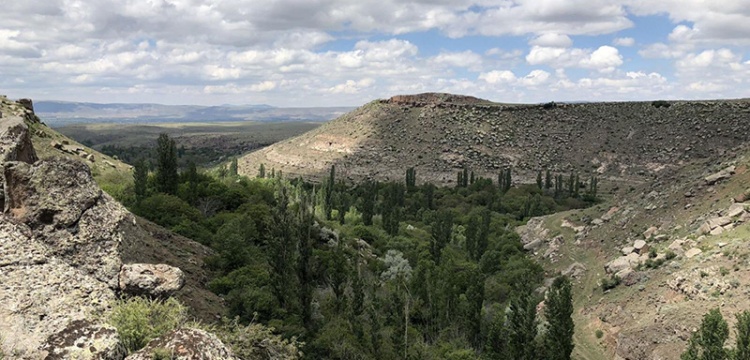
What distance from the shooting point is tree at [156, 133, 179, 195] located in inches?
1583

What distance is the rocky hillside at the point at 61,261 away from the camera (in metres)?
8.74

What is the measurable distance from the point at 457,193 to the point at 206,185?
58494 mm

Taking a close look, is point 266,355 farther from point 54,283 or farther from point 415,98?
point 415,98

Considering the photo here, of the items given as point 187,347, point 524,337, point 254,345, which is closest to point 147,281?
point 254,345

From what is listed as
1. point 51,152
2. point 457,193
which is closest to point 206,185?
point 51,152

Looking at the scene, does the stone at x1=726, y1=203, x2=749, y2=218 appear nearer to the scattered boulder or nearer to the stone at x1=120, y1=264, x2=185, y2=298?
the scattered boulder

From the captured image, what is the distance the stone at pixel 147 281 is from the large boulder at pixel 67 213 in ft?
0.99

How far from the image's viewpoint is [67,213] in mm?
12258

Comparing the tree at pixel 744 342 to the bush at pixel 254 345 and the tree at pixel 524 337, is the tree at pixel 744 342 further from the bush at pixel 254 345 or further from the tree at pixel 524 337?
the bush at pixel 254 345

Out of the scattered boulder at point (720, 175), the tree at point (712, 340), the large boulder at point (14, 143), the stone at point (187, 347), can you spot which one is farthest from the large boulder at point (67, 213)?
the scattered boulder at point (720, 175)

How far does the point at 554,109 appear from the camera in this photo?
146 metres

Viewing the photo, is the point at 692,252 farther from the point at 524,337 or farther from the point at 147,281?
the point at 147,281

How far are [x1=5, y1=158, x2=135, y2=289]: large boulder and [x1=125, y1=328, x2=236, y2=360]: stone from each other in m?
4.00

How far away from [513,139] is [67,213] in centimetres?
13050
